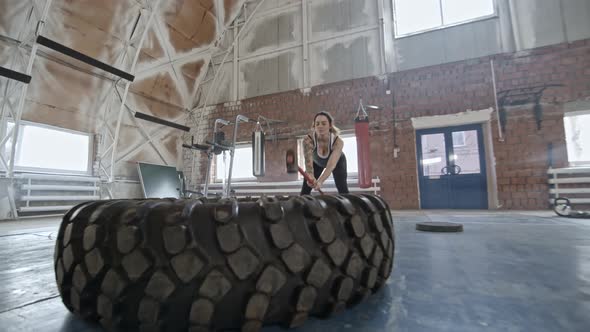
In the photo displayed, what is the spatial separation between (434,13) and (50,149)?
788 centimetres

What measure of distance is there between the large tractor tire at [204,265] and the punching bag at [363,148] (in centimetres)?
394

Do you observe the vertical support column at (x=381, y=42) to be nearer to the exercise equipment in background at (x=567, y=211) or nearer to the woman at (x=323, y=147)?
the exercise equipment in background at (x=567, y=211)

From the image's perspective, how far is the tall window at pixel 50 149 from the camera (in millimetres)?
4323

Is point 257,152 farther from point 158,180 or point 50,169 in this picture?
point 50,169

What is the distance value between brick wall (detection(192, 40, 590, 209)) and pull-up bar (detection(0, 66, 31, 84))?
165 inches

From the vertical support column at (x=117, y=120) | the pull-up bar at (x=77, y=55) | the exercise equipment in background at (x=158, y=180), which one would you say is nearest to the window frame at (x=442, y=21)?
the vertical support column at (x=117, y=120)

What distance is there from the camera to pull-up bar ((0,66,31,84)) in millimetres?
3598

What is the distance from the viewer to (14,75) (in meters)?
3.69

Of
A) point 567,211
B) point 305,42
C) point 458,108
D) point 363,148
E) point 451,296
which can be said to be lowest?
point 567,211

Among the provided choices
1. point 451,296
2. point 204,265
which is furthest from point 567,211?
point 204,265

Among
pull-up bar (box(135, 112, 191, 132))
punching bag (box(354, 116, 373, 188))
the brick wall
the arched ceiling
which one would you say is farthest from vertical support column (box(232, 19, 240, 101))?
punching bag (box(354, 116, 373, 188))

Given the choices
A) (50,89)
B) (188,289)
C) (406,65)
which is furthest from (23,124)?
(406,65)

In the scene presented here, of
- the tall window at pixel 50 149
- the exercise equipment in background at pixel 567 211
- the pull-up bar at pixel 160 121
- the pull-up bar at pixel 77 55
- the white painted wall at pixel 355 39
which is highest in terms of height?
the white painted wall at pixel 355 39

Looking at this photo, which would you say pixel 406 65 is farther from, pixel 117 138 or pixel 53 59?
pixel 53 59
